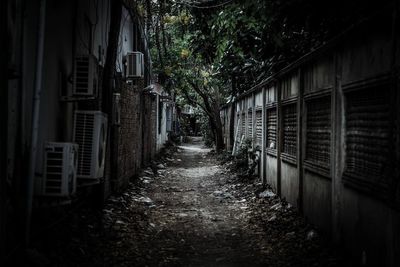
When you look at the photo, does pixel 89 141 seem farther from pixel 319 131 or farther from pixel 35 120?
pixel 319 131

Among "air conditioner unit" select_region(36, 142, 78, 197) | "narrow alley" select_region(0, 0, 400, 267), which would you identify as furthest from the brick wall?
"air conditioner unit" select_region(36, 142, 78, 197)

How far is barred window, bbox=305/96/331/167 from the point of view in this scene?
6395 mm

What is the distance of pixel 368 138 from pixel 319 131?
203cm

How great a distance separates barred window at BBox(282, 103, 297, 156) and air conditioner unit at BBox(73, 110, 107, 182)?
4.24 m

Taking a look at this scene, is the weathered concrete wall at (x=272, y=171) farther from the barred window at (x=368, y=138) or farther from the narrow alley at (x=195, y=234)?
the barred window at (x=368, y=138)

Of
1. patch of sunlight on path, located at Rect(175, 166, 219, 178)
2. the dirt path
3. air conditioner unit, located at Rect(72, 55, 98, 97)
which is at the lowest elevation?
the dirt path

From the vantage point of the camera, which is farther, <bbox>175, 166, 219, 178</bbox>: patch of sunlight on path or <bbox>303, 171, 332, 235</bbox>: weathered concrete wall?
<bbox>175, 166, 219, 178</bbox>: patch of sunlight on path

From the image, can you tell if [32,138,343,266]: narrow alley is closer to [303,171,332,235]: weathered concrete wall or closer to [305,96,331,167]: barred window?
[303,171,332,235]: weathered concrete wall

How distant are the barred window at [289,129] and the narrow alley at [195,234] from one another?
115cm

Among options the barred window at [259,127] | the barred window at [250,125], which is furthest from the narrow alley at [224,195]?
the barred window at [250,125]

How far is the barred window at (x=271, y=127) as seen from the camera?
1068cm

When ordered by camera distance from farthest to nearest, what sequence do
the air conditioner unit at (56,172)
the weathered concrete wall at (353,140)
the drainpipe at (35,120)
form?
the air conditioner unit at (56,172) → the drainpipe at (35,120) → the weathered concrete wall at (353,140)

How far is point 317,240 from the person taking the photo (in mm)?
6145

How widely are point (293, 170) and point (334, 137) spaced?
257 cm
